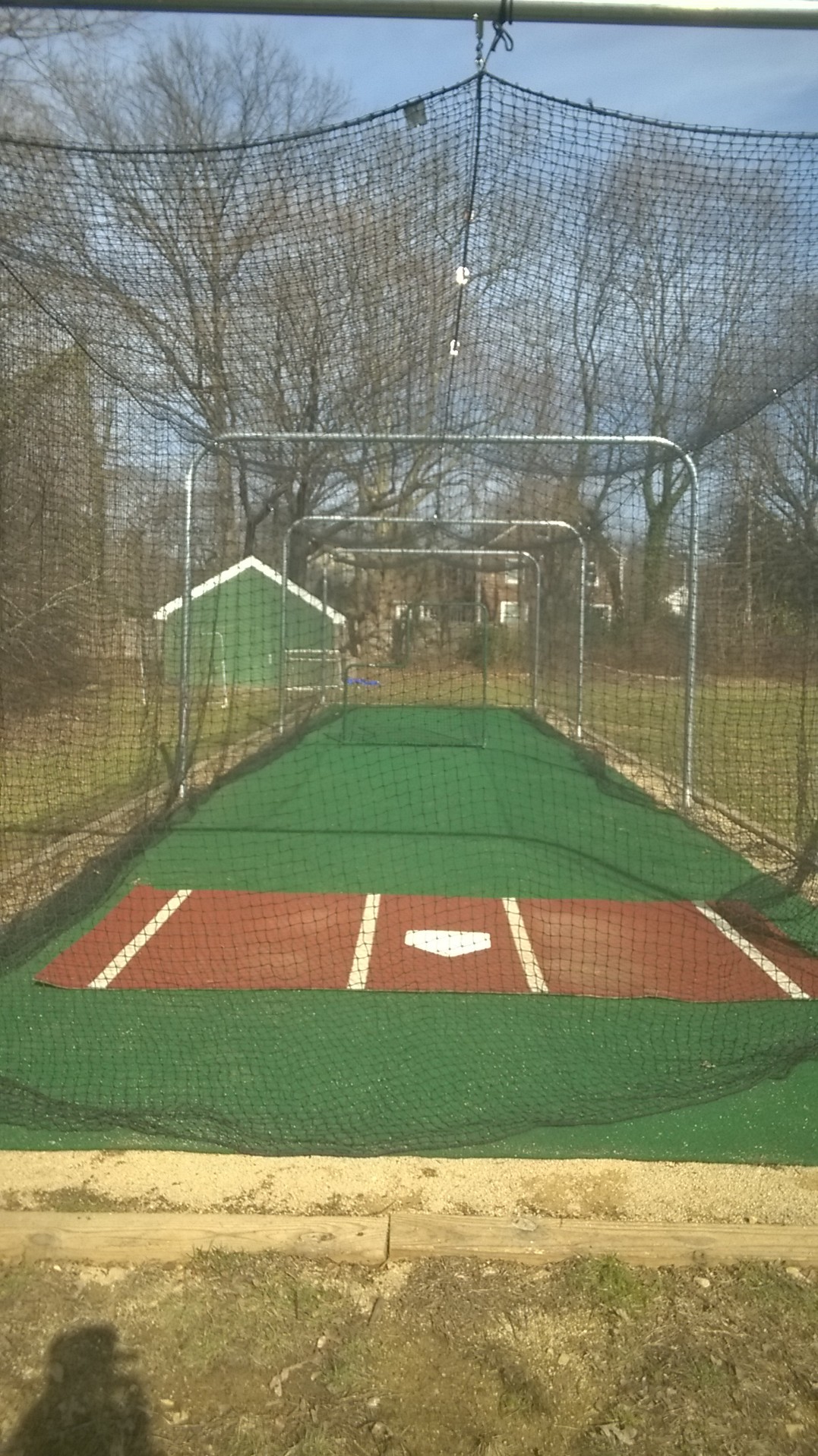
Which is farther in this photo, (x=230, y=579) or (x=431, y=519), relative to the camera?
(x=230, y=579)

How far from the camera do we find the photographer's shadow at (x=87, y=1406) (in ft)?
6.66

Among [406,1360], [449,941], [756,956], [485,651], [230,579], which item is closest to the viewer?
[406,1360]

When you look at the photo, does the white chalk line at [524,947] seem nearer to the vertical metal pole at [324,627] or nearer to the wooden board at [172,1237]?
the wooden board at [172,1237]

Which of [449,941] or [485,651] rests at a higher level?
[485,651]

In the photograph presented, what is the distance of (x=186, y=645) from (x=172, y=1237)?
491 centimetres

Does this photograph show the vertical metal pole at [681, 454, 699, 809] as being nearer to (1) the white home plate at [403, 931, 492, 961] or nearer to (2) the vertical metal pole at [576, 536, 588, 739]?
(2) the vertical metal pole at [576, 536, 588, 739]

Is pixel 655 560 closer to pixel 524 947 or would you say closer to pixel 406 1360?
pixel 524 947

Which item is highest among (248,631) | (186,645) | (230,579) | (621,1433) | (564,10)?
(564,10)

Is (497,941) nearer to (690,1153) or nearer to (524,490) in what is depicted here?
(690,1153)

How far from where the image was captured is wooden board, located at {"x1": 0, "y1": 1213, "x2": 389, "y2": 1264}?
2619 millimetres

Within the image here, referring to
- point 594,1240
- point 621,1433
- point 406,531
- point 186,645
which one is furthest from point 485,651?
point 621,1433

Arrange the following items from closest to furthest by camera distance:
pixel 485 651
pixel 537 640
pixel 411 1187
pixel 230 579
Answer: pixel 411 1187 < pixel 230 579 < pixel 537 640 < pixel 485 651

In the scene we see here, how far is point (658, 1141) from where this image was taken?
324cm

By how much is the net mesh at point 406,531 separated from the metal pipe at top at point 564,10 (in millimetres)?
329
